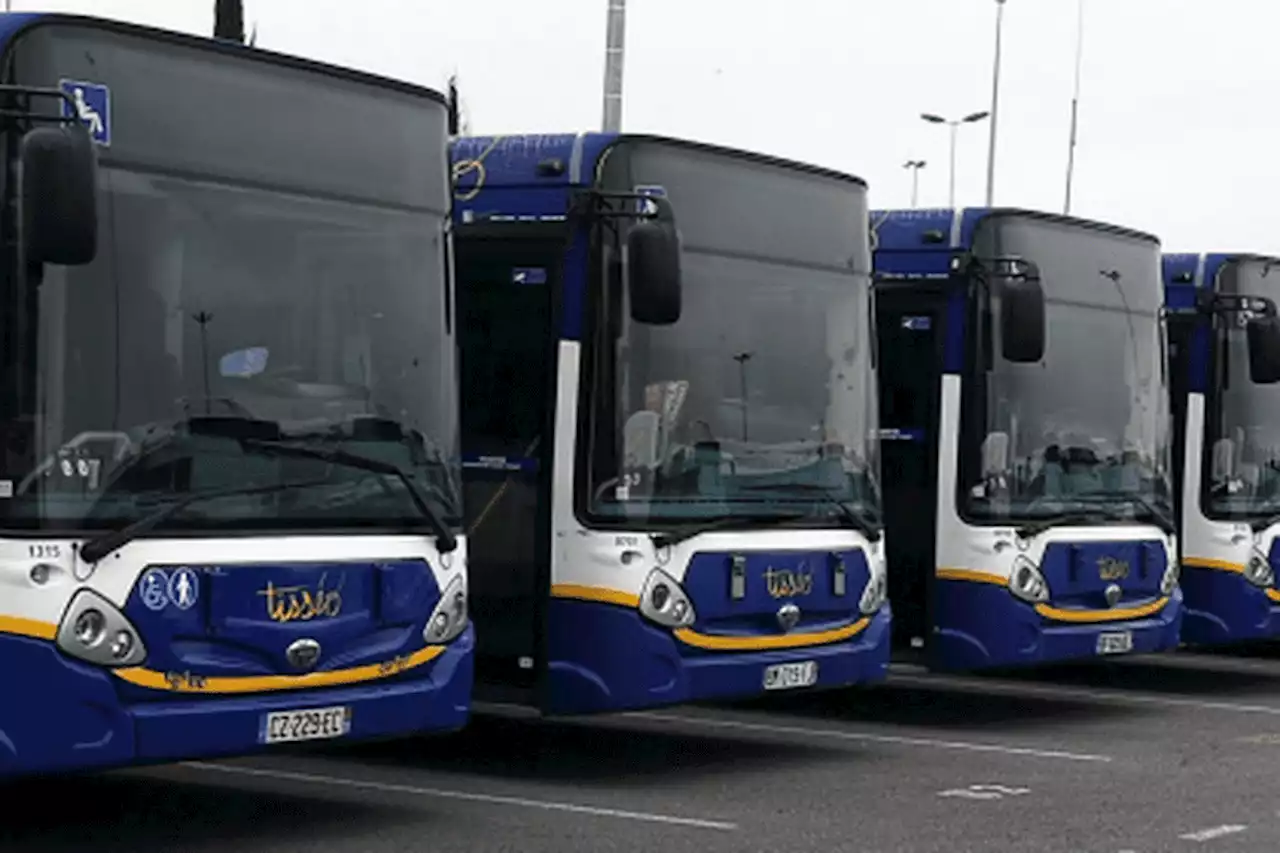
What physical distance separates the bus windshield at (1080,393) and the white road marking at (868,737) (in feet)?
4.23

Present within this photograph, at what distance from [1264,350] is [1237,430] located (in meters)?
0.90

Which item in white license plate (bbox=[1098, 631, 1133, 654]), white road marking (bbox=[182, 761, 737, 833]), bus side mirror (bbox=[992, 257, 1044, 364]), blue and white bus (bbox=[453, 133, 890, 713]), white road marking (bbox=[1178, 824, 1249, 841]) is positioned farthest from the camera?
white license plate (bbox=[1098, 631, 1133, 654])

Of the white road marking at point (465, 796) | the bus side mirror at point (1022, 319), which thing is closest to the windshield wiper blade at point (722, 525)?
the white road marking at point (465, 796)

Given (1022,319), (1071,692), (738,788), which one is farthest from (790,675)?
(1071,692)

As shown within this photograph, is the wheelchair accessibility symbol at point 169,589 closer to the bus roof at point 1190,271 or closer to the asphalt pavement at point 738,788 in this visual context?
the asphalt pavement at point 738,788

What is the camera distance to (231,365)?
389 inches

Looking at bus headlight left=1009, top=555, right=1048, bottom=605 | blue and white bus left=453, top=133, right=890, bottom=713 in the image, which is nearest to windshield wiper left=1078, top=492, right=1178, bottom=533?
bus headlight left=1009, top=555, right=1048, bottom=605

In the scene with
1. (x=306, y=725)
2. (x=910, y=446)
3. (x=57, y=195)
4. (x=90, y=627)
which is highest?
(x=57, y=195)

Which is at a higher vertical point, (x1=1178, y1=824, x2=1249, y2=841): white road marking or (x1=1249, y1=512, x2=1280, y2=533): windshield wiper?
(x1=1249, y1=512, x2=1280, y2=533): windshield wiper

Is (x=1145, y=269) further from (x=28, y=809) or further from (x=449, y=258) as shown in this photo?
(x=28, y=809)

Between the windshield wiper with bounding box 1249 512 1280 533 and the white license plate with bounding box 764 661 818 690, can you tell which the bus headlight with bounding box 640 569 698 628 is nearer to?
the white license plate with bounding box 764 661 818 690

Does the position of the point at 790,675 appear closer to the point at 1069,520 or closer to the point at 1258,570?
the point at 1069,520

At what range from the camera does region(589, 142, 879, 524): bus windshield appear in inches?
481

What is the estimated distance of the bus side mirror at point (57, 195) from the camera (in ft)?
29.5
